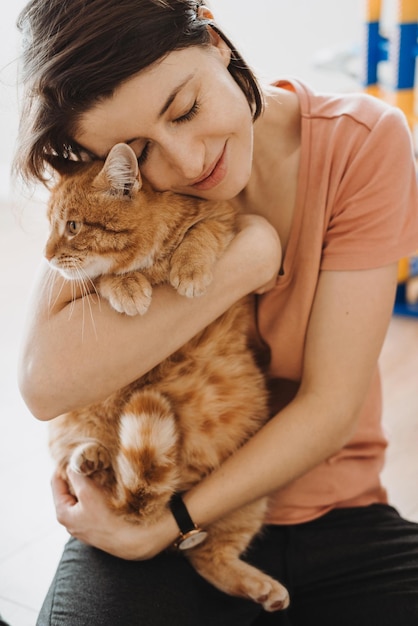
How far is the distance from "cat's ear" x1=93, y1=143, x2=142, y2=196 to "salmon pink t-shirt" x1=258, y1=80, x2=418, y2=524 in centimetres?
33

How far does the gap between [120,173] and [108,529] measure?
2.16 feet

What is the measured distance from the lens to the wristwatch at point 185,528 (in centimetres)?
138

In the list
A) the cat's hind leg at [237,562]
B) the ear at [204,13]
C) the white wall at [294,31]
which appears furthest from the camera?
the white wall at [294,31]

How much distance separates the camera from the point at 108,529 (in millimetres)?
1349

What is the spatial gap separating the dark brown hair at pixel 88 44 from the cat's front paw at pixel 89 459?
0.61 m

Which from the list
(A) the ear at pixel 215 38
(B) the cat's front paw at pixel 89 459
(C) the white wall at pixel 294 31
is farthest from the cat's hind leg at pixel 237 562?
(C) the white wall at pixel 294 31

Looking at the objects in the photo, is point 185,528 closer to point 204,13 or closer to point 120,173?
point 120,173

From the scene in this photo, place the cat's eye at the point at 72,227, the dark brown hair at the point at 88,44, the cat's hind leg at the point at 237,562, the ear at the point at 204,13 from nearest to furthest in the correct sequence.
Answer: the dark brown hair at the point at 88,44 → the ear at the point at 204,13 → the cat's hind leg at the point at 237,562 → the cat's eye at the point at 72,227

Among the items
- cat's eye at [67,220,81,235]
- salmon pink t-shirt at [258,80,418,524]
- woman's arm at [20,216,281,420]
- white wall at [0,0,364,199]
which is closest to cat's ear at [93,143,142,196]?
cat's eye at [67,220,81,235]

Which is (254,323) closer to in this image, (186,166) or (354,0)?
(186,166)

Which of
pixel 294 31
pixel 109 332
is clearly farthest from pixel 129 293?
pixel 294 31

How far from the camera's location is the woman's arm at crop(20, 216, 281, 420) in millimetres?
1341

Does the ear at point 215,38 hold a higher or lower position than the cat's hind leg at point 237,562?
higher

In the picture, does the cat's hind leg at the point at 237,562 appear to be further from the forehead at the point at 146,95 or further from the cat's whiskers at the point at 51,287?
the forehead at the point at 146,95
